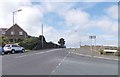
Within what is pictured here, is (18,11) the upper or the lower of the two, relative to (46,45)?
upper

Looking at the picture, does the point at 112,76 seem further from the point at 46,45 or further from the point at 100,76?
the point at 46,45

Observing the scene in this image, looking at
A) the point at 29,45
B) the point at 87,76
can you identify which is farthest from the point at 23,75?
the point at 29,45

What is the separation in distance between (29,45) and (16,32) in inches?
1727

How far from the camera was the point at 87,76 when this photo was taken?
17016mm

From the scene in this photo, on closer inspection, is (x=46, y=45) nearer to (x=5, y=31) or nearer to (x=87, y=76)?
(x=5, y=31)

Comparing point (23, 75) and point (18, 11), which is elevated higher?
point (18, 11)

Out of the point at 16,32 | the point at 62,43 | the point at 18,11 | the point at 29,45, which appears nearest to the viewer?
the point at 18,11

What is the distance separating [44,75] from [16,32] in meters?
103

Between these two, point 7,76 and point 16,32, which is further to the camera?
point 16,32

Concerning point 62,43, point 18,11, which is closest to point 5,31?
point 62,43

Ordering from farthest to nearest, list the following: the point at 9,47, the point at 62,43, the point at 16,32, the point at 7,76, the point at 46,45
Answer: the point at 62,43
the point at 16,32
the point at 46,45
the point at 9,47
the point at 7,76

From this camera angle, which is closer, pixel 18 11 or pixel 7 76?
pixel 7 76

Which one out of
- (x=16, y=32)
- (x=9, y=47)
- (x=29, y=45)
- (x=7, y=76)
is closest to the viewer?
(x=7, y=76)

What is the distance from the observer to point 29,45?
76.3 meters
